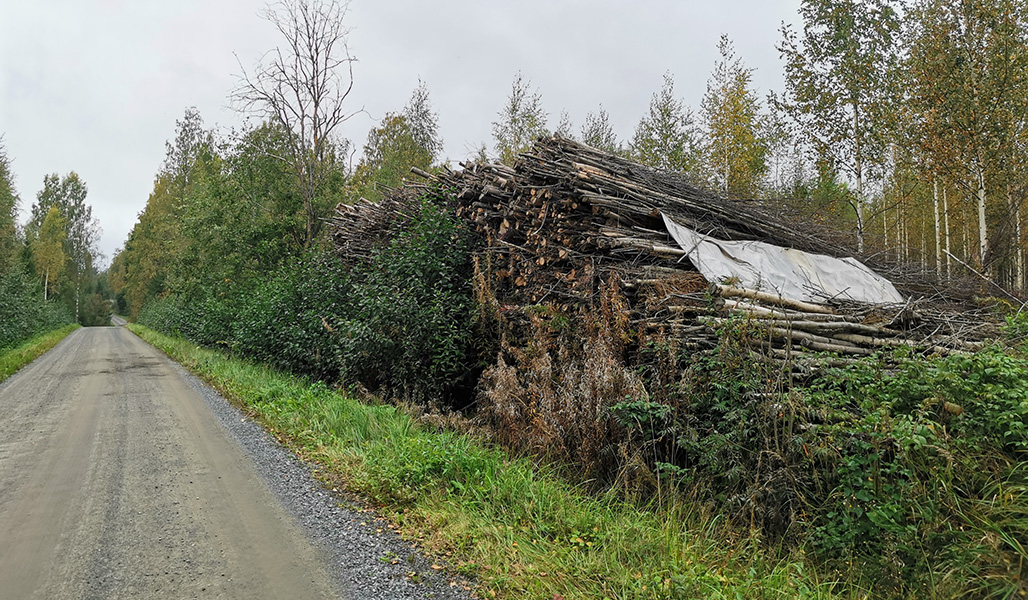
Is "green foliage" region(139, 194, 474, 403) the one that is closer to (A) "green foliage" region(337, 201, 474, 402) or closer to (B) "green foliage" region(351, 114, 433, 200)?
(A) "green foliage" region(337, 201, 474, 402)

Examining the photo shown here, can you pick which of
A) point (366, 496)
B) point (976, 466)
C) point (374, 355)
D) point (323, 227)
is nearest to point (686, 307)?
point (976, 466)

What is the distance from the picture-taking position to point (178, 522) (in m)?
4.02

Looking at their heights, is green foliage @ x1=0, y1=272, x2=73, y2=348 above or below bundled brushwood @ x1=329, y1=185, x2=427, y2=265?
below

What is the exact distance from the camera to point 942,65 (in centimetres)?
1184

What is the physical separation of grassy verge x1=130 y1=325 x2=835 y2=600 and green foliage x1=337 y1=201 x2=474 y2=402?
1.98 meters

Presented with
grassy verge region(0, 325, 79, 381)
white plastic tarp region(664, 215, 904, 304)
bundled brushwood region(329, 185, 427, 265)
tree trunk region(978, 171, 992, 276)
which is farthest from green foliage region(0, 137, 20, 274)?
tree trunk region(978, 171, 992, 276)

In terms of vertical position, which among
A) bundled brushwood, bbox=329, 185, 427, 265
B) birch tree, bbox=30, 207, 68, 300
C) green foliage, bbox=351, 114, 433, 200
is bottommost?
bundled brushwood, bbox=329, 185, 427, 265

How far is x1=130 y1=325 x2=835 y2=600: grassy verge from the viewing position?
2.86 metres

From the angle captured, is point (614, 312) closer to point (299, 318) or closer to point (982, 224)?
point (299, 318)

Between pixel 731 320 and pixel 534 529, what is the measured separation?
2.22 meters

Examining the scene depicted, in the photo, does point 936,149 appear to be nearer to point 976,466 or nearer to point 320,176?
point 976,466

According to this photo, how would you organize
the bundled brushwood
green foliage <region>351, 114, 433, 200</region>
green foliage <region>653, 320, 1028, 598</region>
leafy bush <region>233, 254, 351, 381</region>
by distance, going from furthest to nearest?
green foliage <region>351, 114, 433, 200</region> → the bundled brushwood → leafy bush <region>233, 254, 351, 381</region> → green foliage <region>653, 320, 1028, 598</region>

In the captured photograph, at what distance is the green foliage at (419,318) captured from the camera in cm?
778

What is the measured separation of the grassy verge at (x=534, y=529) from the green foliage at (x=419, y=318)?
1979mm
